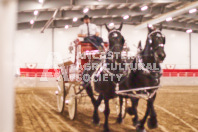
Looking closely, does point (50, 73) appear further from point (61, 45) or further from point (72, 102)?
point (72, 102)

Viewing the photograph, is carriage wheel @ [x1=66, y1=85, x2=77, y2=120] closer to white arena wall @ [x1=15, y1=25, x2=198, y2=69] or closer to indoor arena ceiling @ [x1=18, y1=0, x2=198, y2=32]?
indoor arena ceiling @ [x1=18, y1=0, x2=198, y2=32]

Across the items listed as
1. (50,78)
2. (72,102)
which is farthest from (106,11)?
(72,102)

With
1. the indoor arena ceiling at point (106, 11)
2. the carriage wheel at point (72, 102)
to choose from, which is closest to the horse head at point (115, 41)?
the carriage wheel at point (72, 102)

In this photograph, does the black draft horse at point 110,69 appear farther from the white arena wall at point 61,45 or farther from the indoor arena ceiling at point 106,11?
the white arena wall at point 61,45

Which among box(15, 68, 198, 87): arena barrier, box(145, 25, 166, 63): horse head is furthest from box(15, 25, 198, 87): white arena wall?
box(145, 25, 166, 63): horse head

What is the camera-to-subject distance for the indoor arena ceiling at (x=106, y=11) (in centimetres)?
1481

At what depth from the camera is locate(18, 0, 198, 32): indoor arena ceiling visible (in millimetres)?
14812

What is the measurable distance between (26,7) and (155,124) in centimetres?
1122

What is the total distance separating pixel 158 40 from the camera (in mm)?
4648

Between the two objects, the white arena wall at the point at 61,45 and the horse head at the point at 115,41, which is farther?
the white arena wall at the point at 61,45

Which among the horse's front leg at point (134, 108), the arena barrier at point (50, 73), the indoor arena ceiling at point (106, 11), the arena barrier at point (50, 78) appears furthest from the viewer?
the arena barrier at point (50, 73)

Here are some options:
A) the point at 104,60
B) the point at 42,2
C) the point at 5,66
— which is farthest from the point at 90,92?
the point at 42,2

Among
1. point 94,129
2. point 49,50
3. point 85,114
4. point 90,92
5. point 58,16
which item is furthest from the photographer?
point 49,50

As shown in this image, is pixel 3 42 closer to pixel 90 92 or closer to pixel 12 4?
pixel 12 4
